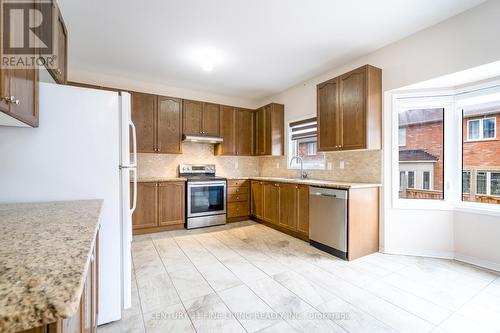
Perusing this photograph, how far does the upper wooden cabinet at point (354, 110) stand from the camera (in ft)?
9.61

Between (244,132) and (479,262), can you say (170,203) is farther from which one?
(479,262)

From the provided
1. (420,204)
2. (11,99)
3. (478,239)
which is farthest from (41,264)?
(478,239)

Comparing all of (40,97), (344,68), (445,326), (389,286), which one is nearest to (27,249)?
(40,97)

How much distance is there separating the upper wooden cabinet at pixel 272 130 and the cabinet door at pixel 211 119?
0.99 metres

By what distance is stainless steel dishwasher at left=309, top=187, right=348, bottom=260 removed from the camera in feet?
9.31

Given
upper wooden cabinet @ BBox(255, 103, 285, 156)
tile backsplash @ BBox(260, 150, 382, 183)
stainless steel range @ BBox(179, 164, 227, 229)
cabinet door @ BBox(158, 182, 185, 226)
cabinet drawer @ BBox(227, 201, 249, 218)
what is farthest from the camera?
upper wooden cabinet @ BBox(255, 103, 285, 156)

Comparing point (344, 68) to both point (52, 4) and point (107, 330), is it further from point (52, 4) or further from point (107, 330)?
point (107, 330)

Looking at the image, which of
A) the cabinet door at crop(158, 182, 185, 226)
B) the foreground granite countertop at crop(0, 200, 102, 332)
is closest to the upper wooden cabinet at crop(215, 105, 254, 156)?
the cabinet door at crop(158, 182, 185, 226)

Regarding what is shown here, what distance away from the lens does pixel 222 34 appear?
2.80 m

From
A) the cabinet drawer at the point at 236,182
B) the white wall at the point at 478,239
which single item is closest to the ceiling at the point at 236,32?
the cabinet drawer at the point at 236,182

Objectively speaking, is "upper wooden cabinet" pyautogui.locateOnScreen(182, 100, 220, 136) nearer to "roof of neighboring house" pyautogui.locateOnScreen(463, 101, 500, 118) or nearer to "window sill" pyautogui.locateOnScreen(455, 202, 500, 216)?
"roof of neighboring house" pyautogui.locateOnScreen(463, 101, 500, 118)

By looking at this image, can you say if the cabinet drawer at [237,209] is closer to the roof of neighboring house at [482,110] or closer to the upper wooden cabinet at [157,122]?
the upper wooden cabinet at [157,122]

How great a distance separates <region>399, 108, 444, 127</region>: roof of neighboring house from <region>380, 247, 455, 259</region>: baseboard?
5.45 feet

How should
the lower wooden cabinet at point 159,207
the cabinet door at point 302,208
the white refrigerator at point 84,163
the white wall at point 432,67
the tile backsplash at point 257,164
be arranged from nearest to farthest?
the white refrigerator at point 84,163 → the white wall at point 432,67 → the tile backsplash at point 257,164 → the cabinet door at point 302,208 → the lower wooden cabinet at point 159,207
